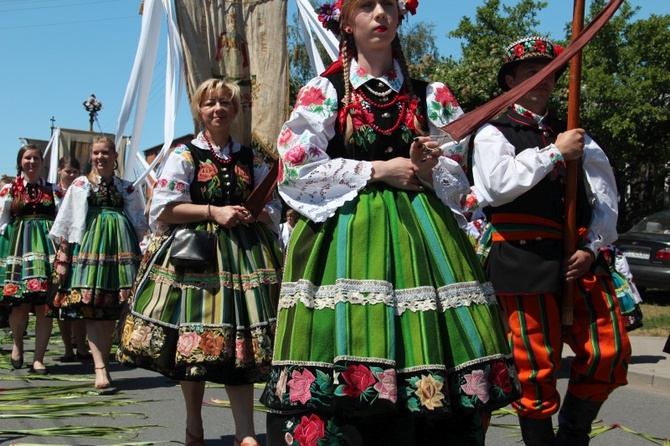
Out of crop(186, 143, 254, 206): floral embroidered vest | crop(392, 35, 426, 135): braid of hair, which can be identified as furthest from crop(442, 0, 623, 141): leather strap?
crop(186, 143, 254, 206): floral embroidered vest

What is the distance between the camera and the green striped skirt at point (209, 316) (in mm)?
4488

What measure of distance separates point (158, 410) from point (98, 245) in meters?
2.01

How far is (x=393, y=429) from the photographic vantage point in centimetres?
299

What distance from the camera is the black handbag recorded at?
4.49 metres

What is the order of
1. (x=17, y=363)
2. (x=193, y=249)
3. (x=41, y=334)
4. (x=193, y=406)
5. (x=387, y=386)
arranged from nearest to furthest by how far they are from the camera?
(x=387, y=386) < (x=193, y=249) < (x=193, y=406) < (x=41, y=334) < (x=17, y=363)

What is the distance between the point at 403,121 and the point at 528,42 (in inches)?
50.9

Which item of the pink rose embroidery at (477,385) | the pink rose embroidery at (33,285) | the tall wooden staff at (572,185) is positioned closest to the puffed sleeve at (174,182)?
the tall wooden staff at (572,185)

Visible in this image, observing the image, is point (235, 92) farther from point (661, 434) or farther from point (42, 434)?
point (661, 434)

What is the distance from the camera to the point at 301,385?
2.91 metres

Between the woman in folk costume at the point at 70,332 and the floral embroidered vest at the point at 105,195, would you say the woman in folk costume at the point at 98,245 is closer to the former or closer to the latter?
the floral embroidered vest at the point at 105,195

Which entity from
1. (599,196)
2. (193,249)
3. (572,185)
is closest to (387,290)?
(572,185)

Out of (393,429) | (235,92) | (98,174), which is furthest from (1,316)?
(393,429)

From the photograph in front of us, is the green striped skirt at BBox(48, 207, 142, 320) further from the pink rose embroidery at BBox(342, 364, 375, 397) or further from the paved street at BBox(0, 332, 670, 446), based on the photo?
the pink rose embroidery at BBox(342, 364, 375, 397)

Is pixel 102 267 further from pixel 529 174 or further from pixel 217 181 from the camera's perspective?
pixel 529 174
